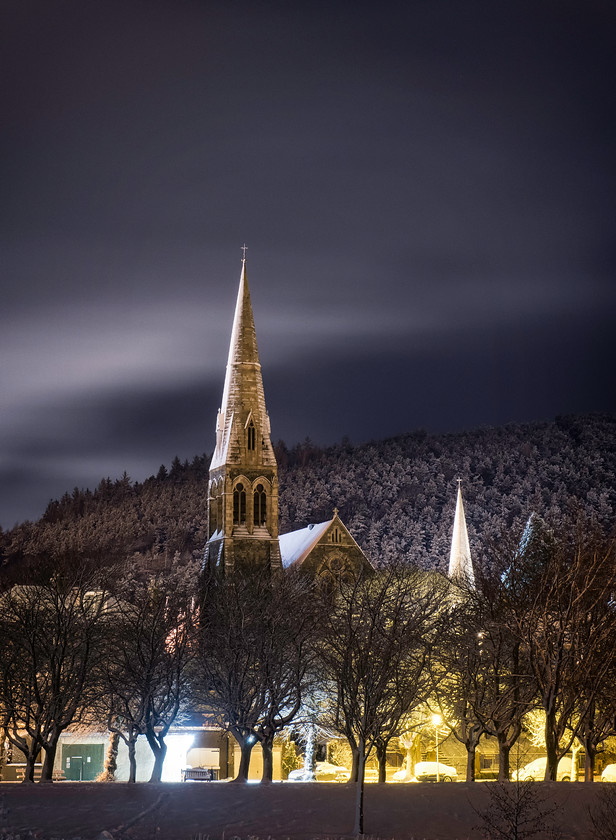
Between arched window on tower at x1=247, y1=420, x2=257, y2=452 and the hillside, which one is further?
the hillside

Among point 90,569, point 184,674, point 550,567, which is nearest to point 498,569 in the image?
point 550,567

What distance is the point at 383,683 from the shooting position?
1296 inches

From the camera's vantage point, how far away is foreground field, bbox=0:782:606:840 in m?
26.6

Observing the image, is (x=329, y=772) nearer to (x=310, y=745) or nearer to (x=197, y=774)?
(x=310, y=745)

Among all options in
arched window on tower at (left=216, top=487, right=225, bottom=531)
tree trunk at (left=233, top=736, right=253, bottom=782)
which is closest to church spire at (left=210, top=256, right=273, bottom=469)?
arched window on tower at (left=216, top=487, right=225, bottom=531)

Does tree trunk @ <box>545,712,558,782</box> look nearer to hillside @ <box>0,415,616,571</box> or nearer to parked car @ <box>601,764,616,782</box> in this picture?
parked car @ <box>601,764,616,782</box>

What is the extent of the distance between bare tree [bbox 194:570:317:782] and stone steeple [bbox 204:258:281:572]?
1201 centimetres

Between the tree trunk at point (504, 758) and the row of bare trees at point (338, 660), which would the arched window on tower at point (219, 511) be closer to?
the row of bare trees at point (338, 660)

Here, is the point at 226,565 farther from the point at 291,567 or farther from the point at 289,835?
the point at 289,835

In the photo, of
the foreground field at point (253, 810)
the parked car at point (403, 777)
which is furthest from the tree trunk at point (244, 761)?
the parked car at point (403, 777)

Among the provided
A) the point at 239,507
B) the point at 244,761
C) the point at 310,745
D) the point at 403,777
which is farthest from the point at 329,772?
the point at 239,507

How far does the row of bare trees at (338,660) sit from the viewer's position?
3872 cm

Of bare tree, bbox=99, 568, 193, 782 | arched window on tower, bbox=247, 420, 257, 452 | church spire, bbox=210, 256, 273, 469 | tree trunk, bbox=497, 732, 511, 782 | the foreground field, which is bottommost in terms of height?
the foreground field

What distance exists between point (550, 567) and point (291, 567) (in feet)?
112
